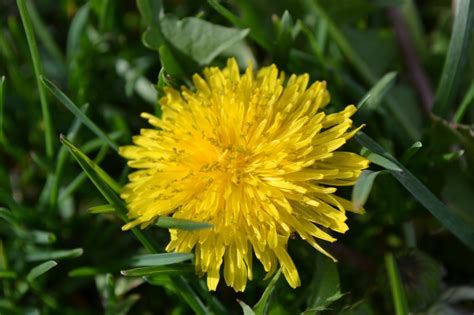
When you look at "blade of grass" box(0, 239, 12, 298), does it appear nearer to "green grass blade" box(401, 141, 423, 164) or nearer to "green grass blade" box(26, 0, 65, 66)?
"green grass blade" box(26, 0, 65, 66)

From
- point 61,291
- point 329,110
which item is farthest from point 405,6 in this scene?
point 61,291

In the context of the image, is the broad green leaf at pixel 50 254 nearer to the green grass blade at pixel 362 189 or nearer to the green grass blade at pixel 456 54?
the green grass blade at pixel 362 189

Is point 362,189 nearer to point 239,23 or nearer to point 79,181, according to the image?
point 239,23

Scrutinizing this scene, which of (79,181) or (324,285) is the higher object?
(79,181)

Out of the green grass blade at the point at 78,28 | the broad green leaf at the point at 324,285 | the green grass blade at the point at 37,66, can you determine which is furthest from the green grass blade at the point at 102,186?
the green grass blade at the point at 78,28

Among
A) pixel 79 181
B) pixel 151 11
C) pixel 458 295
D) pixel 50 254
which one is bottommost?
pixel 458 295

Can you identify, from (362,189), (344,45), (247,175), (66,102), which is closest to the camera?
(362,189)

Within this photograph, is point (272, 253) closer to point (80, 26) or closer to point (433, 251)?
point (433, 251)

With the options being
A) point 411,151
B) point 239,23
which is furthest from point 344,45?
point 411,151
